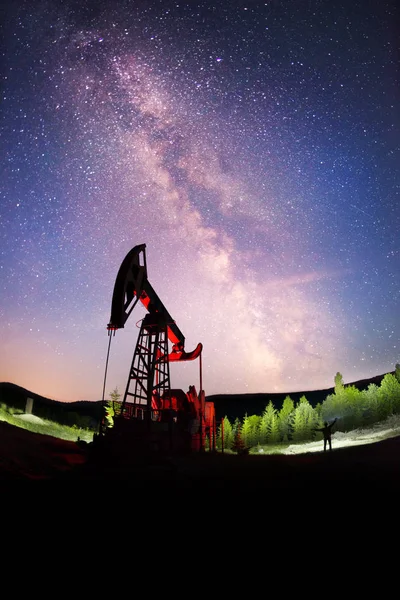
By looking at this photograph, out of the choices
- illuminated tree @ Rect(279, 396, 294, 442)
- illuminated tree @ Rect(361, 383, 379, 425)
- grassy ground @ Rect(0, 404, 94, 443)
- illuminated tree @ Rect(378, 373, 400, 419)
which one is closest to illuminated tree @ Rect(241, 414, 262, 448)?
illuminated tree @ Rect(279, 396, 294, 442)

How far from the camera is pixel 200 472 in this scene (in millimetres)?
11695

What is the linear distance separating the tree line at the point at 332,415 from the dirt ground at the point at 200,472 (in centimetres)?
3288

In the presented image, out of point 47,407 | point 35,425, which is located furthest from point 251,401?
point 35,425

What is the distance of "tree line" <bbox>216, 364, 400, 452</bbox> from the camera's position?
49312 mm

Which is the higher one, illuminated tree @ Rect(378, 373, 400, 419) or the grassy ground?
illuminated tree @ Rect(378, 373, 400, 419)

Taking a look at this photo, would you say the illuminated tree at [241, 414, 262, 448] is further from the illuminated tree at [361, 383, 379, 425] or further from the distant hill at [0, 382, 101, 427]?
the distant hill at [0, 382, 101, 427]

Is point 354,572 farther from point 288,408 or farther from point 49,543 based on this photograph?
point 288,408

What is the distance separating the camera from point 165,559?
478cm

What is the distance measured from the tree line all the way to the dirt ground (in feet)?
108

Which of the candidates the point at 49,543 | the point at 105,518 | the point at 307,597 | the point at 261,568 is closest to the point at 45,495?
the point at 105,518

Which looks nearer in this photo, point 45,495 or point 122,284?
point 45,495

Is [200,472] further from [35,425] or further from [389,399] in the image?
[389,399]

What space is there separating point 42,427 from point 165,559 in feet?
97.2

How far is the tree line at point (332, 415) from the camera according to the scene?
162 ft
